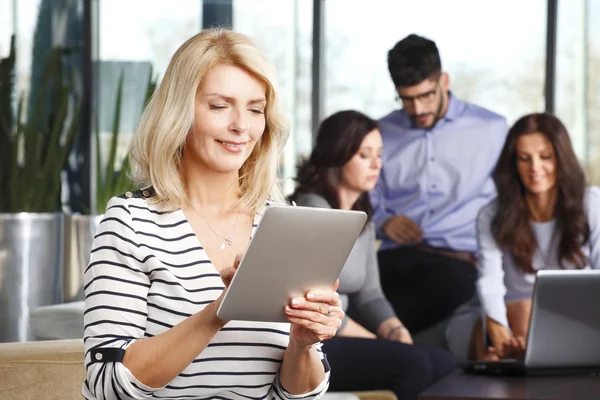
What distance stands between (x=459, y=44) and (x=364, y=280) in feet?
5.21

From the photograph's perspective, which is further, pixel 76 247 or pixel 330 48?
pixel 330 48

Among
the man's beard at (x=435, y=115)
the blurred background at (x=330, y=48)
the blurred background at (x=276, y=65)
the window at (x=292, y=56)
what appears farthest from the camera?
the window at (x=292, y=56)

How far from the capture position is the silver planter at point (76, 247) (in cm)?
471

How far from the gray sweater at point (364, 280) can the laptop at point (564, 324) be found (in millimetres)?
1579

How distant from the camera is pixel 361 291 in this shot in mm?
4793

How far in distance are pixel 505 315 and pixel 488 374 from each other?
188 cm

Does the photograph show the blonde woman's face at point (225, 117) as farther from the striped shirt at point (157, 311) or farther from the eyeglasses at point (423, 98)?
the eyeglasses at point (423, 98)

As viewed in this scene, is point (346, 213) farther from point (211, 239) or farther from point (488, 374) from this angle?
point (488, 374)

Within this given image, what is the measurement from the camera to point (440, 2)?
552cm

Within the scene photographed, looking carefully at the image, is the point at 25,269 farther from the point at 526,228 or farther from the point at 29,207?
the point at 526,228

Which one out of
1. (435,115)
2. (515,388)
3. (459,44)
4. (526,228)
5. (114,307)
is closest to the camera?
(114,307)

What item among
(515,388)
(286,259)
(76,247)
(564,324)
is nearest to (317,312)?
(286,259)

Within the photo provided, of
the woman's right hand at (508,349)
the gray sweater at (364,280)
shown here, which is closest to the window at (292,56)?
the gray sweater at (364,280)

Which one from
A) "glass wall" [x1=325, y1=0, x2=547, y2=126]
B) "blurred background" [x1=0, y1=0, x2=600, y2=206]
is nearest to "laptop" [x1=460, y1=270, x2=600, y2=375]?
"blurred background" [x1=0, y1=0, x2=600, y2=206]
